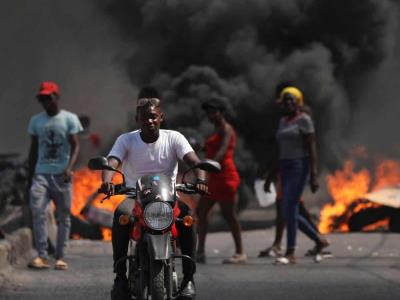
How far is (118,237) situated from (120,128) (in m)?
22.2

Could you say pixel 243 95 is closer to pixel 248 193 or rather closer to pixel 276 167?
pixel 248 193

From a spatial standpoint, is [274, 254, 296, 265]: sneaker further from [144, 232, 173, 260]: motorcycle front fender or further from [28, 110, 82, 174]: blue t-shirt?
[144, 232, 173, 260]: motorcycle front fender

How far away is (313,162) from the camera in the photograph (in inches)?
400

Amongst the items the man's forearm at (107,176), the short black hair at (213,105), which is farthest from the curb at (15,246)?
the man's forearm at (107,176)

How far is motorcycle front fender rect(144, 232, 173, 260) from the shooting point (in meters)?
5.66

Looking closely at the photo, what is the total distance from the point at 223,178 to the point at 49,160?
66.3 inches

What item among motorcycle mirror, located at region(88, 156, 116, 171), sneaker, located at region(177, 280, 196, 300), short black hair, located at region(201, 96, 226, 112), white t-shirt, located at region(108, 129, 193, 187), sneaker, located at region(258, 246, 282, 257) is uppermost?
short black hair, located at region(201, 96, 226, 112)

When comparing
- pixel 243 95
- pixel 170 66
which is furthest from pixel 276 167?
pixel 170 66

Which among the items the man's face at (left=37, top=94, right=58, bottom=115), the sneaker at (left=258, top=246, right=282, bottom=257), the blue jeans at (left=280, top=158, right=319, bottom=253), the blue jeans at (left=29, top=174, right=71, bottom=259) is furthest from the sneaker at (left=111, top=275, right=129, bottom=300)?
the sneaker at (left=258, top=246, right=282, bottom=257)

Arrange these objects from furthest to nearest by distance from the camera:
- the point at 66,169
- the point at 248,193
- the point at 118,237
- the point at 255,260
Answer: the point at 248,193
the point at 255,260
the point at 66,169
the point at 118,237

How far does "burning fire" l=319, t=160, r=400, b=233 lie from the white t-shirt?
32.5ft

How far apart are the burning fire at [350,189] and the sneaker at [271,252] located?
490 cm

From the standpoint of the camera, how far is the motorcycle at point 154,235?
5676mm

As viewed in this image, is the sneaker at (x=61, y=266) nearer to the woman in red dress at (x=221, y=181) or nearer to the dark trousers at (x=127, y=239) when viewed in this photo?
the woman in red dress at (x=221, y=181)
